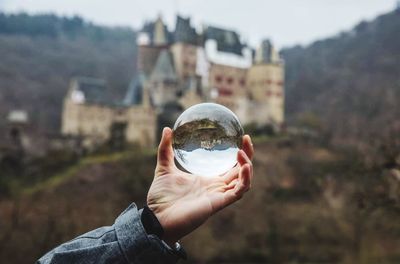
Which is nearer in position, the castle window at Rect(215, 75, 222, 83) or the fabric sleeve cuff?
the fabric sleeve cuff

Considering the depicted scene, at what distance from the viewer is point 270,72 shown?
40.3 m

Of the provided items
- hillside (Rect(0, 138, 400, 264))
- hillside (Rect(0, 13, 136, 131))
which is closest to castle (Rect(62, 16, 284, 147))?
hillside (Rect(0, 138, 400, 264))

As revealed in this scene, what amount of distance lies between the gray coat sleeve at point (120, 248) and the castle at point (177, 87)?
33.7m

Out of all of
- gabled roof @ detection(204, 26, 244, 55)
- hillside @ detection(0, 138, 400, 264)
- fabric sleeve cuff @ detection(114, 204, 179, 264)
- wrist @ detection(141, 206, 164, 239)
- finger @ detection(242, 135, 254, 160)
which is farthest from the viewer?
gabled roof @ detection(204, 26, 244, 55)

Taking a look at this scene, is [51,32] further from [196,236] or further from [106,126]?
[196,236]

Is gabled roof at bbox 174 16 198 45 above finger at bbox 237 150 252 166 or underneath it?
above

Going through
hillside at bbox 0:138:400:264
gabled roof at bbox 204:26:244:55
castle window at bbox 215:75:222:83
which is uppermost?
gabled roof at bbox 204:26:244:55

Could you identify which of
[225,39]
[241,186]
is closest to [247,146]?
[241,186]

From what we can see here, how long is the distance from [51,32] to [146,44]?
2291 centimetres

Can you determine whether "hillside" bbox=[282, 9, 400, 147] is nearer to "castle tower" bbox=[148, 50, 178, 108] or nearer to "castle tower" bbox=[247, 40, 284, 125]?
"castle tower" bbox=[247, 40, 284, 125]

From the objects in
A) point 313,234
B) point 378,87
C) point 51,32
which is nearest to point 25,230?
point 313,234

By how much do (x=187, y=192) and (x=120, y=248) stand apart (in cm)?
42

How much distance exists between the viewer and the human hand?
183 cm

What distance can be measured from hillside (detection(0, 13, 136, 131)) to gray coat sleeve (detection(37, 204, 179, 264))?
41928 mm
